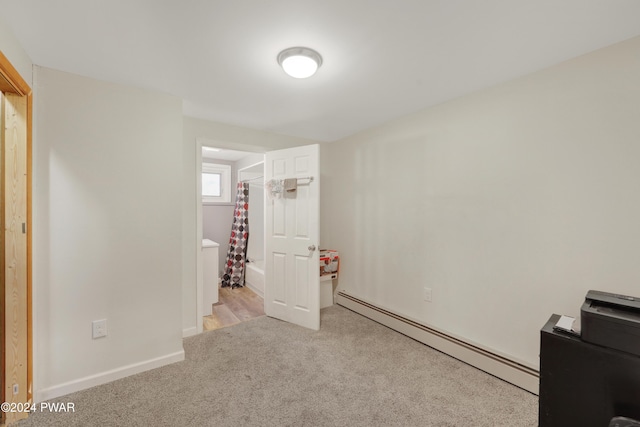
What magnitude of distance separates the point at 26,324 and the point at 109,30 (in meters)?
1.85

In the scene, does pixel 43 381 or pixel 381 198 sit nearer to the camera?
pixel 43 381

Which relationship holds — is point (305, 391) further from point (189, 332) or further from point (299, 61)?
point (299, 61)

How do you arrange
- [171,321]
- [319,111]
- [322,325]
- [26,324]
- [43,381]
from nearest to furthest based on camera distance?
1. [26,324]
2. [43,381]
3. [171,321]
4. [319,111]
5. [322,325]

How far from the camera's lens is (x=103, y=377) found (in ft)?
6.43

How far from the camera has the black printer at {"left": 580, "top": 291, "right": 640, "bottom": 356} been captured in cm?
115

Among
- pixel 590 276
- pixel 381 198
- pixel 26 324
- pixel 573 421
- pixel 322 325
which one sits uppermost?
pixel 381 198

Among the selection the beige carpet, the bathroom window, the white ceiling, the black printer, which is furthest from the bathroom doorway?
the black printer

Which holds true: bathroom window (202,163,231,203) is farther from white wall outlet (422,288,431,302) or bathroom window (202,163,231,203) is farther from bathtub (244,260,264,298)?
white wall outlet (422,288,431,302)

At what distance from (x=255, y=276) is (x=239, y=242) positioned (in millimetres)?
652

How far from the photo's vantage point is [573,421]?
1301 millimetres

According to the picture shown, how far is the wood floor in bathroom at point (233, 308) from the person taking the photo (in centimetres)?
305

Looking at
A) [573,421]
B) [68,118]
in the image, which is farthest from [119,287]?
[573,421]

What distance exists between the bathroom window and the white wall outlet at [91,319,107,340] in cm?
302

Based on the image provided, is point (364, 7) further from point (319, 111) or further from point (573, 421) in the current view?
point (573, 421)
